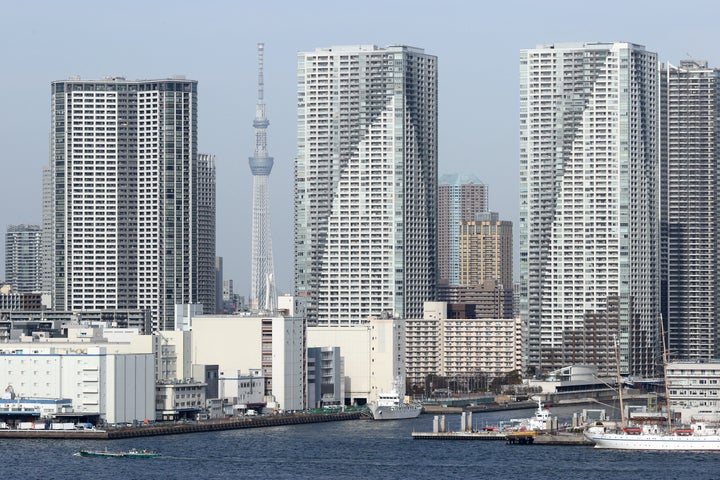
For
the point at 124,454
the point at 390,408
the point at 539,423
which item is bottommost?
the point at 124,454

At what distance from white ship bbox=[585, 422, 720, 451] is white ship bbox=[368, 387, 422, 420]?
127 ft

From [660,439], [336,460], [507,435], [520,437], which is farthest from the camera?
[507,435]

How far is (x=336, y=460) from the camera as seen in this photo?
120562 millimetres

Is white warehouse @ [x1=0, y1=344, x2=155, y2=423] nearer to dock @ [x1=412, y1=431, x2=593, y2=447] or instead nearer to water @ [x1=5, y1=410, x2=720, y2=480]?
water @ [x1=5, y1=410, x2=720, y2=480]

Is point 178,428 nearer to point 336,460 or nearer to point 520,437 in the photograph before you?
point 520,437

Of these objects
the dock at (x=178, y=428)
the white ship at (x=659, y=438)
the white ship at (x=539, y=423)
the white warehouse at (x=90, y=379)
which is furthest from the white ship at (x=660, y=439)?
the white warehouse at (x=90, y=379)

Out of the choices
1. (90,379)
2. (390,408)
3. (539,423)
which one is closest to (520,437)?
(539,423)

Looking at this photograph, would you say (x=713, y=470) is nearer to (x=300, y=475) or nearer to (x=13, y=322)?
(x=300, y=475)

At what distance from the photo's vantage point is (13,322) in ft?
636

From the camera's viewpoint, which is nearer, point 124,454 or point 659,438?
point 124,454

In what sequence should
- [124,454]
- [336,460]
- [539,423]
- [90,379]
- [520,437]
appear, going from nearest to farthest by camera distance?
[336,460]
[124,454]
[520,437]
[539,423]
[90,379]

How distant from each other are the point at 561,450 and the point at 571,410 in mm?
55195

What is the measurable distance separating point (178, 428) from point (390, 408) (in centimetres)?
2824

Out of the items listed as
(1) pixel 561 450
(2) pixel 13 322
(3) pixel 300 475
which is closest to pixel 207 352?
(2) pixel 13 322
